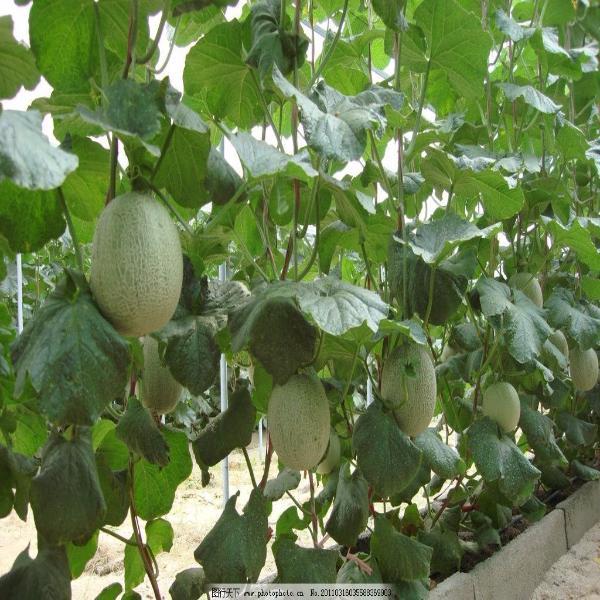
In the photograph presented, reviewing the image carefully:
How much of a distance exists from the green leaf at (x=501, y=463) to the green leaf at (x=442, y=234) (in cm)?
55

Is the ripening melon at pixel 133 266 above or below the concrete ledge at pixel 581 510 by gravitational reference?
above

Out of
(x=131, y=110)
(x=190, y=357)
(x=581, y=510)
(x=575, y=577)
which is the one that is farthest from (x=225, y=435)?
(x=581, y=510)

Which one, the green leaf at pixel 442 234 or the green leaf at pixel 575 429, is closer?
the green leaf at pixel 442 234

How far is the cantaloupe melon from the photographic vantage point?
1.39m

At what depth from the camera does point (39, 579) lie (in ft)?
2.79

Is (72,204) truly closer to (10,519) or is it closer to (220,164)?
(220,164)

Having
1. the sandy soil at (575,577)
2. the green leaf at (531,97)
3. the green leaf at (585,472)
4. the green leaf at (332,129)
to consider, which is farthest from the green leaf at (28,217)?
the green leaf at (585,472)

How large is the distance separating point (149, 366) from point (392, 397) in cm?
42

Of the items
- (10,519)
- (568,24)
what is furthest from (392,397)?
(10,519)

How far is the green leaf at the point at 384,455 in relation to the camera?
3.43ft

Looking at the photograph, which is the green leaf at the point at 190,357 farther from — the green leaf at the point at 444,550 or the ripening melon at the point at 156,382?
the green leaf at the point at 444,550

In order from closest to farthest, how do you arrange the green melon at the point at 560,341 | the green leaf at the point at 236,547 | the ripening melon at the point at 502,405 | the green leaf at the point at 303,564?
the green leaf at the point at 236,547
the green leaf at the point at 303,564
the ripening melon at the point at 502,405
the green melon at the point at 560,341

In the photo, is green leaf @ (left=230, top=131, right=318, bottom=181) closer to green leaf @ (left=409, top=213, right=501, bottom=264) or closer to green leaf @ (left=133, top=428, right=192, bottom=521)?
green leaf @ (left=409, top=213, right=501, bottom=264)

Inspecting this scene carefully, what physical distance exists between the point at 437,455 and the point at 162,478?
1.89 ft
